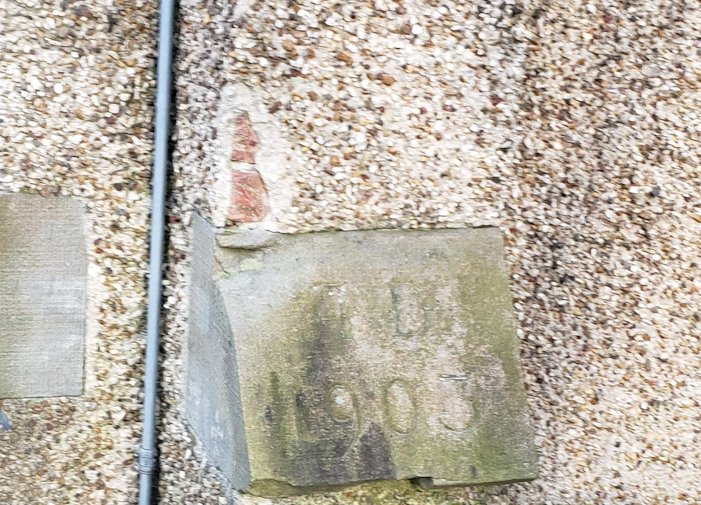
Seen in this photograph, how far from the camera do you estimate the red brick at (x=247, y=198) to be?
1.99 meters

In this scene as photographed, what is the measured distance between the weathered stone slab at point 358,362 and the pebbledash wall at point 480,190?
13 cm

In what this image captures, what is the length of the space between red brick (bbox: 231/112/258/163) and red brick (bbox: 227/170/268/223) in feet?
0.12

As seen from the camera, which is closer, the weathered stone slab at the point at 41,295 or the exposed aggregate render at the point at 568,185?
the exposed aggregate render at the point at 568,185

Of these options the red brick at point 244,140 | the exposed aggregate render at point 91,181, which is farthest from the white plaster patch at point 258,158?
the exposed aggregate render at point 91,181

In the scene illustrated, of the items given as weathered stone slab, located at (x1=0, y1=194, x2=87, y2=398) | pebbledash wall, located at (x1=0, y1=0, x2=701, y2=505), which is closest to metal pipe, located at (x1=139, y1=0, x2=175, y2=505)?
pebbledash wall, located at (x1=0, y1=0, x2=701, y2=505)

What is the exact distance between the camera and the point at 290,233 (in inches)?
79.6

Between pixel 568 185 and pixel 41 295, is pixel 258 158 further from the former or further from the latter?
pixel 568 185

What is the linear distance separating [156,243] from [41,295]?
0.34m

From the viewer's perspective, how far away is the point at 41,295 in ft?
7.50

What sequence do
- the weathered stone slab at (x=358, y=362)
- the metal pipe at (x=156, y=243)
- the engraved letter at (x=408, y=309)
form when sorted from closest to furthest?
the weathered stone slab at (x=358, y=362)
the engraved letter at (x=408, y=309)
the metal pipe at (x=156, y=243)

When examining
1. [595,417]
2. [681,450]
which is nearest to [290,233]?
[595,417]

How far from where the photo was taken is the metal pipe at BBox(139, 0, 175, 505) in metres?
2.23

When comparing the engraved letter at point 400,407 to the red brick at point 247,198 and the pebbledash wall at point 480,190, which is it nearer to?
the pebbledash wall at point 480,190

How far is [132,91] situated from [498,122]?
102 centimetres
